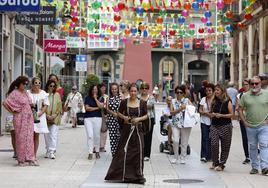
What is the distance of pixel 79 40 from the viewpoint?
132ft

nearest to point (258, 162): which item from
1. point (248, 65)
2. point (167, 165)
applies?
point (167, 165)

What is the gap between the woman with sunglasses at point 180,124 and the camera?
16.0m

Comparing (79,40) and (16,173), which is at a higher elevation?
(79,40)

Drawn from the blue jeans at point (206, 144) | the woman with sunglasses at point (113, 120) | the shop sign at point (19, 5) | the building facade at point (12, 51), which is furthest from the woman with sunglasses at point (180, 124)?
the building facade at point (12, 51)

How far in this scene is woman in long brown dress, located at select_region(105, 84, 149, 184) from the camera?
→ 41.7ft

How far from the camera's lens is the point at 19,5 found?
61.9ft

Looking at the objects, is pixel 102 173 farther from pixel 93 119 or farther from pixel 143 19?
pixel 143 19

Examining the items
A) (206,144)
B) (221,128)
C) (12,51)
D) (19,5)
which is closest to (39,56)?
(12,51)

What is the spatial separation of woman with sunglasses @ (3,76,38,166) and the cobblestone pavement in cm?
35

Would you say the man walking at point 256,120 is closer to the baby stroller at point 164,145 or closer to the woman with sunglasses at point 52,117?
the baby stroller at point 164,145

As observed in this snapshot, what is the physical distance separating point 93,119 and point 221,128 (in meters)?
3.25

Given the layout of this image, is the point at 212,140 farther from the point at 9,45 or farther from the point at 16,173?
the point at 9,45

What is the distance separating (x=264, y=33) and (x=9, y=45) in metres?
13.7

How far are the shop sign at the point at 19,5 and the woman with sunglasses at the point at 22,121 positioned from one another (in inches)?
159
